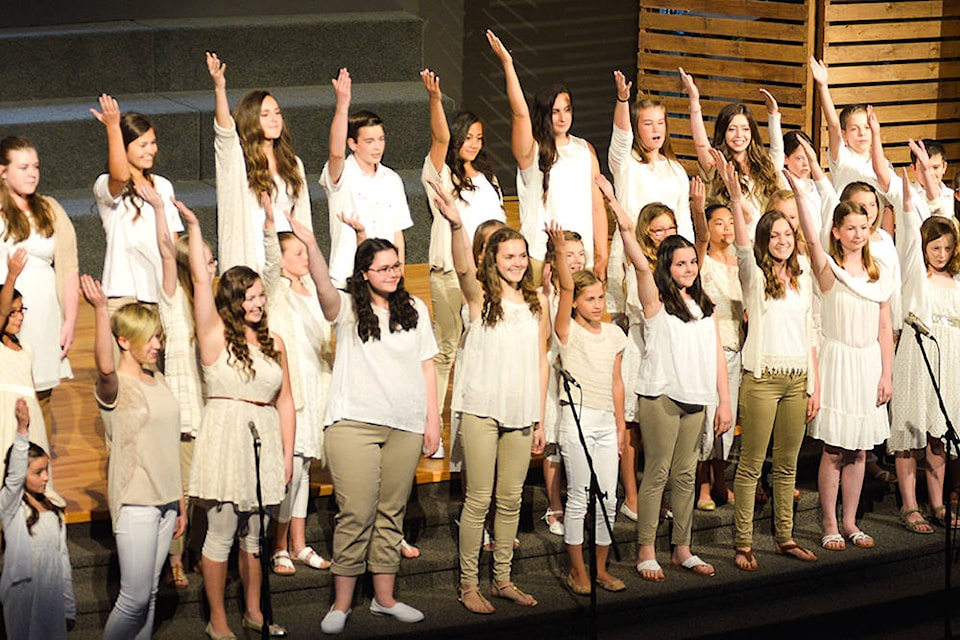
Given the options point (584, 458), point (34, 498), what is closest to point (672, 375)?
Result: point (584, 458)

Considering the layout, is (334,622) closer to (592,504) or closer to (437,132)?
(592,504)

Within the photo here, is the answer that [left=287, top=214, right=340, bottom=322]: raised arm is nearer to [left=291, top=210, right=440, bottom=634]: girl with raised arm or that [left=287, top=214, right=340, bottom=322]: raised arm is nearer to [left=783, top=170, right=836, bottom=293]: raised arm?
[left=291, top=210, right=440, bottom=634]: girl with raised arm

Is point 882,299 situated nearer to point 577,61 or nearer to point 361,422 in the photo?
point 361,422

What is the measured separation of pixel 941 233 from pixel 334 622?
291 centimetres

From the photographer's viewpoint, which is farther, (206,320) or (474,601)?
(474,601)

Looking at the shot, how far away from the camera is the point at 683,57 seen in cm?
999

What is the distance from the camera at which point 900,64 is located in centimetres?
936

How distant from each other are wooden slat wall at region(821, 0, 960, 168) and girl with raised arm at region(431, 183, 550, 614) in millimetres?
4528

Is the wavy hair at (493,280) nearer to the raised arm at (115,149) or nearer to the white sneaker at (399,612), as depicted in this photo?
the white sneaker at (399,612)

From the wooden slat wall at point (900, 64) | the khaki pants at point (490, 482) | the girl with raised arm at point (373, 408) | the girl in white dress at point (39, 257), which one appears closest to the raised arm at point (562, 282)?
the khaki pants at point (490, 482)

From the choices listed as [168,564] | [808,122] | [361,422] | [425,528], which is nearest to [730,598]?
[425,528]

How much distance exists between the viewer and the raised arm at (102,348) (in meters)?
4.54

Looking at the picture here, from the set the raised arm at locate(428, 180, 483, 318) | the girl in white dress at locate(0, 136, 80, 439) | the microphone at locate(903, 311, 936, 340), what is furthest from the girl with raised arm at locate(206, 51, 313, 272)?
the microphone at locate(903, 311, 936, 340)

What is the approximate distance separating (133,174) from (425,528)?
1689mm
